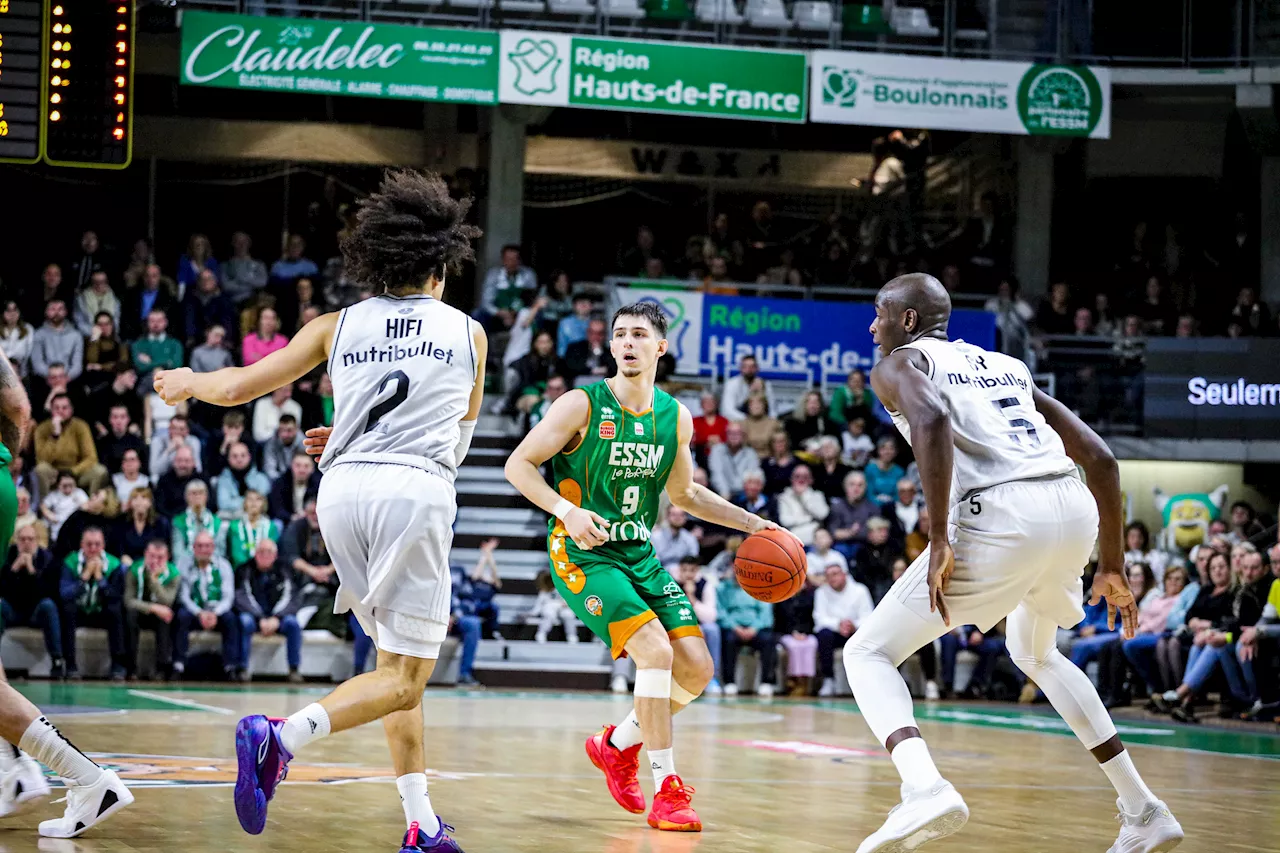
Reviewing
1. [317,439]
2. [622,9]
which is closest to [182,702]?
[317,439]

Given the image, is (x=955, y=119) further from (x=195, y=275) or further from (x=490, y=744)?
(x=490, y=744)

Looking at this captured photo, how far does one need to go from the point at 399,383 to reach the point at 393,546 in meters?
0.51

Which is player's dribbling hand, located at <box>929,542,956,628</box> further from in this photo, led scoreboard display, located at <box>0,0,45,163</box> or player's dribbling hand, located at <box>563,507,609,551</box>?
led scoreboard display, located at <box>0,0,45,163</box>

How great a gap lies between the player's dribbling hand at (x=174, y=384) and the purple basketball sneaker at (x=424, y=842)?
151cm

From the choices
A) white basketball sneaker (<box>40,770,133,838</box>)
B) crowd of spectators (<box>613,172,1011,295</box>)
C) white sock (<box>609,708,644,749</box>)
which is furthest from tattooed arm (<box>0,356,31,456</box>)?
crowd of spectators (<box>613,172,1011,295</box>)

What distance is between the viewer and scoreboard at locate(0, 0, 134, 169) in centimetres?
921

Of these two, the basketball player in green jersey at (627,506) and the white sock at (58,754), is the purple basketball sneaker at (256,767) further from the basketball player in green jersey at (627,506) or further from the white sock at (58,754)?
the basketball player in green jersey at (627,506)

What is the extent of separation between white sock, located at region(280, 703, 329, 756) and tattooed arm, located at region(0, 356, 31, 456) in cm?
162

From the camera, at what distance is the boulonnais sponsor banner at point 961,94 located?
1925 centimetres

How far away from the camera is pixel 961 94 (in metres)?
19.4

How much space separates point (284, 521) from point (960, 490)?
10.3m

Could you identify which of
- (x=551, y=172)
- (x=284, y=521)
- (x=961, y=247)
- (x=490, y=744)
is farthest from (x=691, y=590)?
(x=551, y=172)

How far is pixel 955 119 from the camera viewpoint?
63.7 ft

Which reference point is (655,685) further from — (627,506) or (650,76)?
(650,76)
